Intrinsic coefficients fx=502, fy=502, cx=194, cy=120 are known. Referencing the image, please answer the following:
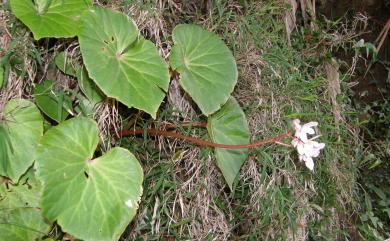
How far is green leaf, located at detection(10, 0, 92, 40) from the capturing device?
124 centimetres

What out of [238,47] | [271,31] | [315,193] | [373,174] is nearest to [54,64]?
[238,47]

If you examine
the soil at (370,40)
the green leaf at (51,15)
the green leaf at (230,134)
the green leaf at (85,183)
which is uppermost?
the green leaf at (51,15)

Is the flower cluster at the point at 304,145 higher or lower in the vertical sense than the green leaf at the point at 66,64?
lower

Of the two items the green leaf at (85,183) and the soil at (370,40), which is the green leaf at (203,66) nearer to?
the green leaf at (85,183)

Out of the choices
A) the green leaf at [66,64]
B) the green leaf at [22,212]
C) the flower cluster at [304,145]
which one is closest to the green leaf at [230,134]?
the flower cluster at [304,145]

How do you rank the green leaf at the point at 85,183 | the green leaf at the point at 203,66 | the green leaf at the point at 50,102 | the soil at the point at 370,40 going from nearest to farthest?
the green leaf at the point at 85,183
the green leaf at the point at 50,102
the green leaf at the point at 203,66
the soil at the point at 370,40

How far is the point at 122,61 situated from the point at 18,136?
0.32 meters

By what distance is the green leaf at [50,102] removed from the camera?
1297mm

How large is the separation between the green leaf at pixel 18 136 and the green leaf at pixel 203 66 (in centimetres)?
40

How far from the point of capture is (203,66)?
4.82 ft

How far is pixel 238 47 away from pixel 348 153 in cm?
72

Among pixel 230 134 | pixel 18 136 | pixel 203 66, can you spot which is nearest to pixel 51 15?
pixel 18 136

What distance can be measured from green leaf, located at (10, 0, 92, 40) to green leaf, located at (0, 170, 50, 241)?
14.0 inches

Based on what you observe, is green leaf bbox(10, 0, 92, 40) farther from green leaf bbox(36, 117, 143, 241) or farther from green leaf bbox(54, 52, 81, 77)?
green leaf bbox(36, 117, 143, 241)
